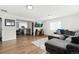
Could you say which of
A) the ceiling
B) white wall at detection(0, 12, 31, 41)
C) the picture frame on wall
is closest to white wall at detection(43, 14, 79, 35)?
the ceiling

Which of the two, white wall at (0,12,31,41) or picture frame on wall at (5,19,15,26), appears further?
picture frame on wall at (5,19,15,26)

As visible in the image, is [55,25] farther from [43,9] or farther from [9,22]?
[9,22]

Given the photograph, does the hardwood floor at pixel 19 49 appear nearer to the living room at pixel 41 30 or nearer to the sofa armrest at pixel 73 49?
the living room at pixel 41 30

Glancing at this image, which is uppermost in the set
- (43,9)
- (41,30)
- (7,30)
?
(43,9)

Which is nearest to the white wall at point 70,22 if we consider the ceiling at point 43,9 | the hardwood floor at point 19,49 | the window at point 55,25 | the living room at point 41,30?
the living room at point 41,30

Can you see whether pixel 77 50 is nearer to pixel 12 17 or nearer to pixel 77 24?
pixel 77 24

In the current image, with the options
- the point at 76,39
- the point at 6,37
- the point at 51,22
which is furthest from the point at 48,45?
the point at 51,22

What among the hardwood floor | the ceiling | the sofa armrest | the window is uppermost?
the ceiling

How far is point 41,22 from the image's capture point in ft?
33.2

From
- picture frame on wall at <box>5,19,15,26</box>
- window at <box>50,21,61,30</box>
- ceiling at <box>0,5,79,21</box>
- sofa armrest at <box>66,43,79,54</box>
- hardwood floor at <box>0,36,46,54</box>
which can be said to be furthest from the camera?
window at <box>50,21,61,30</box>

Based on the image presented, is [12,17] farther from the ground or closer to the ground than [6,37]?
farther from the ground

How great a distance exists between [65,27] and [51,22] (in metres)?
2.09

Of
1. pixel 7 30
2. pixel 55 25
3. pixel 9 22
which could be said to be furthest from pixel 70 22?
pixel 7 30

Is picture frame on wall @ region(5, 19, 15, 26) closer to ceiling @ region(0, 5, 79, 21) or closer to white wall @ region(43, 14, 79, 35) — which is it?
ceiling @ region(0, 5, 79, 21)
